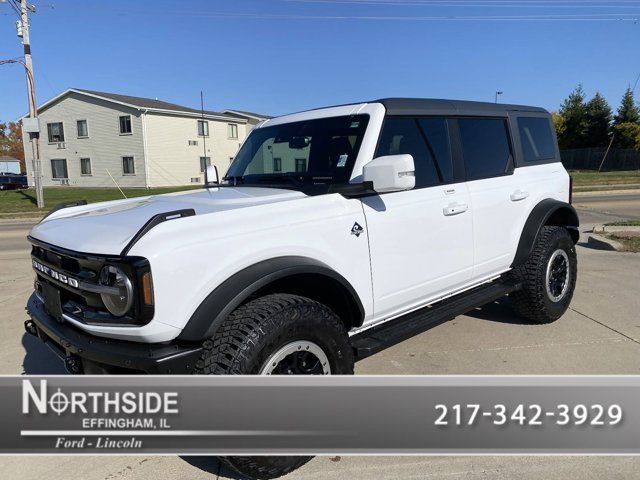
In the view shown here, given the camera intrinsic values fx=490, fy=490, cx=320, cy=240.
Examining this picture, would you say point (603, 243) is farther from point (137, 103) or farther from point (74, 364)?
point (137, 103)

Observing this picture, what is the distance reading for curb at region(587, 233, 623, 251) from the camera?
8.45 m

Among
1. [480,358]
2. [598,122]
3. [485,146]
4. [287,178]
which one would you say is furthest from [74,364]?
[598,122]

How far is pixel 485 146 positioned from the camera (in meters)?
4.16

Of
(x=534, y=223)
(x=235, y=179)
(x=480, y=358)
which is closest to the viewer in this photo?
(x=235, y=179)

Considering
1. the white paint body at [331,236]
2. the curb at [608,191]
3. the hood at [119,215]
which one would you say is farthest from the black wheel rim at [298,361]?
the curb at [608,191]

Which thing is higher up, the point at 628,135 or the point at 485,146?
the point at 628,135

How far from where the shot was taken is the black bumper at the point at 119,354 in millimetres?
2176

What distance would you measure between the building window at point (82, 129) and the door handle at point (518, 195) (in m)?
38.4

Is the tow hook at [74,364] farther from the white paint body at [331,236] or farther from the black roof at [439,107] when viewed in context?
the black roof at [439,107]

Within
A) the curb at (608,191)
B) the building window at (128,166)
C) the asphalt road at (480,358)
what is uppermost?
the building window at (128,166)

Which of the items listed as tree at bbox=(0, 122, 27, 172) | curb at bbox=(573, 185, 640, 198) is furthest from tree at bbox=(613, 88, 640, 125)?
tree at bbox=(0, 122, 27, 172)

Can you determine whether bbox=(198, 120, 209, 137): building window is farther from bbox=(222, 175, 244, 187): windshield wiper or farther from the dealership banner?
Answer: the dealership banner

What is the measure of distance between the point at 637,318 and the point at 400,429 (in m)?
3.74

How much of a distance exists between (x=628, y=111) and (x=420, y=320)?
49494 millimetres
